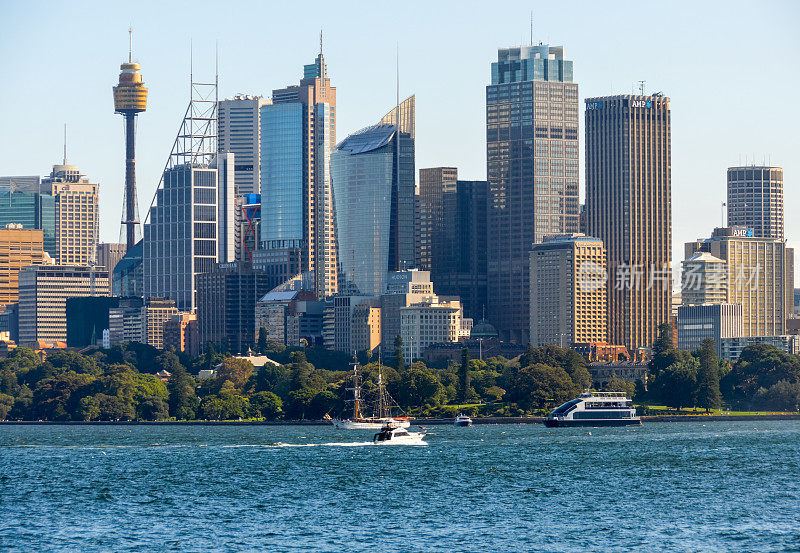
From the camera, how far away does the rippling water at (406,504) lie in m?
120

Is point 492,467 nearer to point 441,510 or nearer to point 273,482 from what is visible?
point 273,482

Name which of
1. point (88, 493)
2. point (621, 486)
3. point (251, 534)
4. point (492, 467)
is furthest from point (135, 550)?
point (492, 467)

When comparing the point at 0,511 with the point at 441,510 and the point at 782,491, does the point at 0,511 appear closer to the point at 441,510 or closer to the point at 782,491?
the point at 441,510

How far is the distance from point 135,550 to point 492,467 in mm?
75683

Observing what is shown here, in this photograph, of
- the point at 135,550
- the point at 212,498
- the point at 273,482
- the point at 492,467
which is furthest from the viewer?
the point at 492,467

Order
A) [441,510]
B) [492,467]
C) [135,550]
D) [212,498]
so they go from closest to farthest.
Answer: [135,550], [441,510], [212,498], [492,467]

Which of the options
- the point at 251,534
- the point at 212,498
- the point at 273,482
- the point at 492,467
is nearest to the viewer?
the point at 251,534

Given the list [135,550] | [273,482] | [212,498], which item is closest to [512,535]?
[135,550]

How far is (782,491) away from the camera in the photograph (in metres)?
153

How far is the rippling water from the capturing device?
120125 mm

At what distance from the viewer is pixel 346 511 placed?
140 meters

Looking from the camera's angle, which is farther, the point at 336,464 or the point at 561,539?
the point at 336,464

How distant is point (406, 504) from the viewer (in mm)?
144500

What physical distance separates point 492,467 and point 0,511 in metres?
63.2
